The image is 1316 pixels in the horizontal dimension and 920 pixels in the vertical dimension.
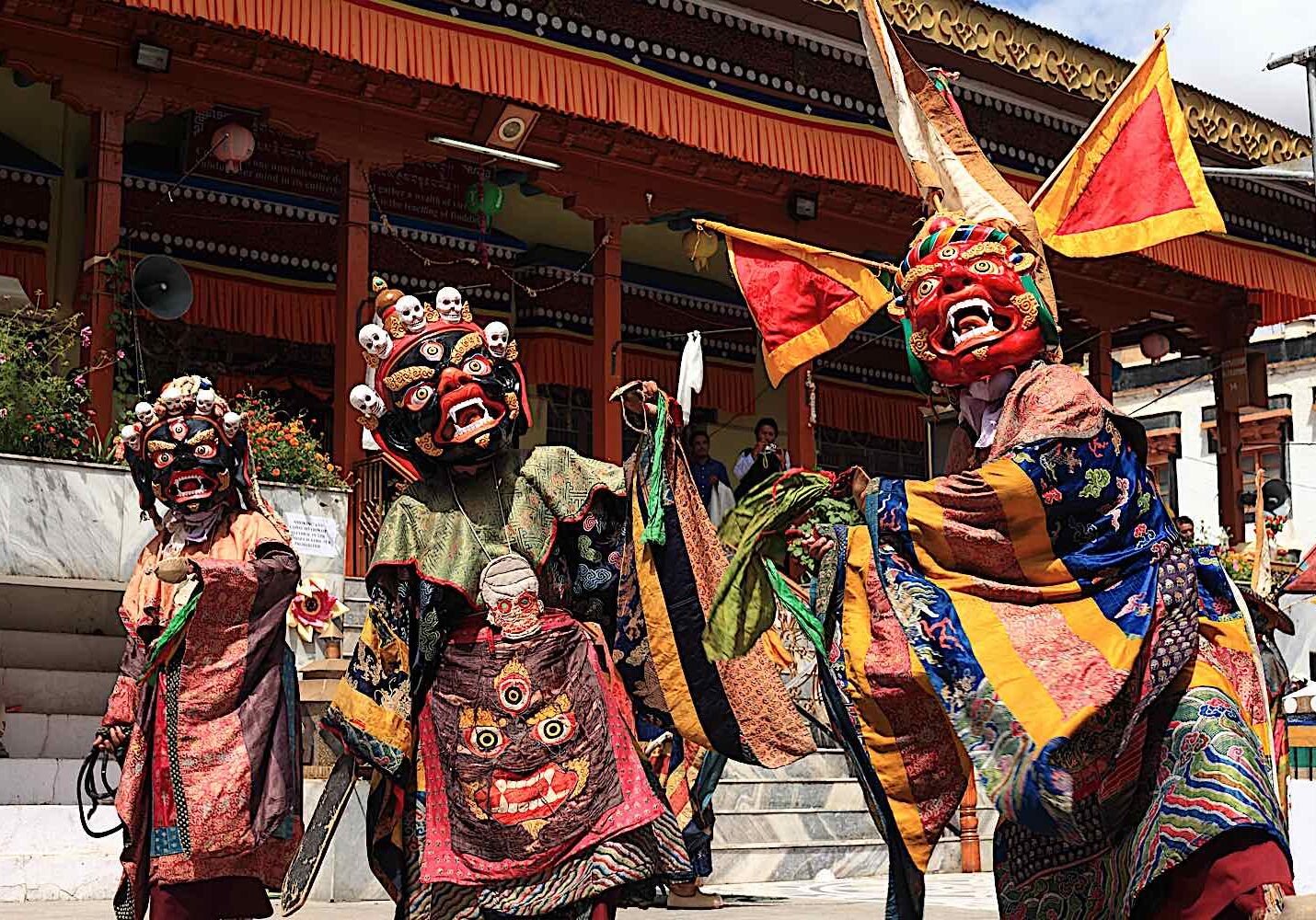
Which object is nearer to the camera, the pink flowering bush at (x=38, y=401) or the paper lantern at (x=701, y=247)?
the pink flowering bush at (x=38, y=401)

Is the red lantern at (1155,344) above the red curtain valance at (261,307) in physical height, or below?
above

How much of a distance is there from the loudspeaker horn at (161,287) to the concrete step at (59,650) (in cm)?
217

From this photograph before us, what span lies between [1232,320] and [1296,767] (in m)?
4.68

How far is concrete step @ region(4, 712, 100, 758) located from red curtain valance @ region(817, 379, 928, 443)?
8.95 metres

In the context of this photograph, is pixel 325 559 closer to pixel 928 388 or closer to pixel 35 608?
pixel 35 608

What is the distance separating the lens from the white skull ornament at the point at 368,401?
480cm

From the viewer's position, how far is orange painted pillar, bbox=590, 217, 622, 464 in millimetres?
12539

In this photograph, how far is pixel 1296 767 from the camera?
595 inches

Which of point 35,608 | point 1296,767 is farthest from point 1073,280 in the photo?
point 35,608

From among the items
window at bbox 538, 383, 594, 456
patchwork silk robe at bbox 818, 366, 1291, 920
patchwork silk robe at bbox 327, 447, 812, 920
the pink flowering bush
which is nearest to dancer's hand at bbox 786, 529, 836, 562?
patchwork silk robe at bbox 818, 366, 1291, 920

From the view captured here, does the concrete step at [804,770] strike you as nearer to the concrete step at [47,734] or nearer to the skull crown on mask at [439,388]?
the concrete step at [47,734]

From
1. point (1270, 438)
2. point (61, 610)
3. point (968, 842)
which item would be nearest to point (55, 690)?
point (61, 610)

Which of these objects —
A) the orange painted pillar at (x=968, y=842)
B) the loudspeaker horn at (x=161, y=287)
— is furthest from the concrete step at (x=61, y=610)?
the orange painted pillar at (x=968, y=842)

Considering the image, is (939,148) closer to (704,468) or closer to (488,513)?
(488,513)
